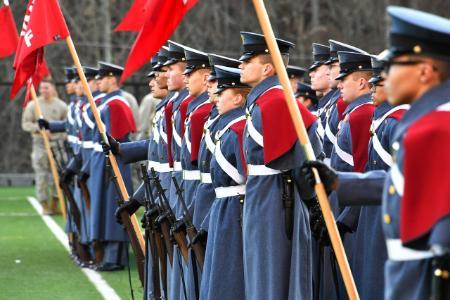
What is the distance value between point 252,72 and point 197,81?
65.1 inches

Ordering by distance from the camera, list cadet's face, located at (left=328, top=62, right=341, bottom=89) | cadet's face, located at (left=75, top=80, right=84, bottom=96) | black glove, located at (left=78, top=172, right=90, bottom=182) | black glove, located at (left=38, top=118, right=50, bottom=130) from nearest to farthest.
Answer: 1. cadet's face, located at (left=328, top=62, right=341, bottom=89)
2. black glove, located at (left=78, top=172, right=90, bottom=182)
3. cadet's face, located at (left=75, top=80, right=84, bottom=96)
4. black glove, located at (left=38, top=118, right=50, bottom=130)

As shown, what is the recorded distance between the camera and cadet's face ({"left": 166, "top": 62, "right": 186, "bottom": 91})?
1016 centimetres

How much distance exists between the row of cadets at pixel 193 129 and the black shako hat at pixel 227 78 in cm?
68

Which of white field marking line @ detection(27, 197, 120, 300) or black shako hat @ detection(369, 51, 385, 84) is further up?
black shako hat @ detection(369, 51, 385, 84)

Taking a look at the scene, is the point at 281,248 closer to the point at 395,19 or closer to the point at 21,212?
the point at 395,19

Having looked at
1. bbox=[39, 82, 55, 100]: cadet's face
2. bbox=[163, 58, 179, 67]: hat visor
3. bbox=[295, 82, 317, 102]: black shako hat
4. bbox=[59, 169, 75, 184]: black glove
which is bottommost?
bbox=[59, 169, 75, 184]: black glove

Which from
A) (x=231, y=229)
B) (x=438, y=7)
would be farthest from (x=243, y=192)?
(x=438, y=7)

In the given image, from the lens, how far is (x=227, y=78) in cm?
848

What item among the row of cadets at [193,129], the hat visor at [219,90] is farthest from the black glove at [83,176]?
the hat visor at [219,90]

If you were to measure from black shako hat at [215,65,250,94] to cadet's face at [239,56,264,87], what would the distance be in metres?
0.42

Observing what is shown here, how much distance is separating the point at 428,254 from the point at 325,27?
2448 centimetres

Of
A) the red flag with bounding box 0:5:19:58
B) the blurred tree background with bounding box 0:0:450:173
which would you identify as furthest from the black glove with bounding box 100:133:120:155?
the blurred tree background with bounding box 0:0:450:173

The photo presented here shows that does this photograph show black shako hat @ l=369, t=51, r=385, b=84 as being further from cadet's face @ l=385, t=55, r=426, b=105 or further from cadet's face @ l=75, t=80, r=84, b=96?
cadet's face @ l=75, t=80, r=84, b=96

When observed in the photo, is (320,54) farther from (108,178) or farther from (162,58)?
(108,178)
